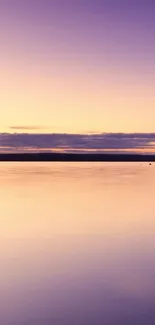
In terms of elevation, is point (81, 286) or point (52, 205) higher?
point (81, 286)

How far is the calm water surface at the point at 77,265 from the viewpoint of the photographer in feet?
17.3

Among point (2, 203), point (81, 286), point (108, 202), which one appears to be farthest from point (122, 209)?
point (81, 286)

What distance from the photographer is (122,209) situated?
13891mm

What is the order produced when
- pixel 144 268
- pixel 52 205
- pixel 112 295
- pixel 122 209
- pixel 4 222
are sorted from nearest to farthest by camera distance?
pixel 112 295, pixel 144 268, pixel 4 222, pixel 122 209, pixel 52 205

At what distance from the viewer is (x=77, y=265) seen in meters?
7.31

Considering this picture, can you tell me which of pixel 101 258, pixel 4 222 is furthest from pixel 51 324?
pixel 4 222

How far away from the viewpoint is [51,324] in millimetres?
4824

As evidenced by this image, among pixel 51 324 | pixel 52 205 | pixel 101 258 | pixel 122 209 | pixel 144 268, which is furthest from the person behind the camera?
pixel 52 205

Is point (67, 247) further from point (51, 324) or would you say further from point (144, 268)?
point (51, 324)

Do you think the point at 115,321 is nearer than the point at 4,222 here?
Yes

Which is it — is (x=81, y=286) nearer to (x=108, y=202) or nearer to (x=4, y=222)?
(x=4, y=222)

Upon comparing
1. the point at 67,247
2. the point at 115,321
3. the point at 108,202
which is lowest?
the point at 108,202

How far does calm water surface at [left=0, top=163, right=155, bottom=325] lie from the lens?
5273 millimetres

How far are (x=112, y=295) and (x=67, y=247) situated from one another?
2829mm
